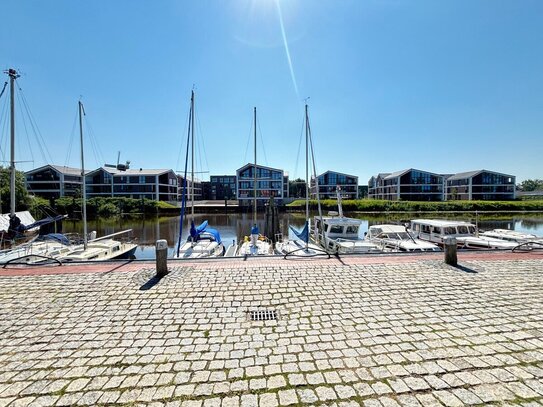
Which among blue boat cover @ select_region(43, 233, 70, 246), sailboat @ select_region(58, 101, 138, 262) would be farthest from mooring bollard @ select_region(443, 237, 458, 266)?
blue boat cover @ select_region(43, 233, 70, 246)

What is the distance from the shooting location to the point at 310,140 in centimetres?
2062

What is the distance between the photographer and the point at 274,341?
4.76 metres

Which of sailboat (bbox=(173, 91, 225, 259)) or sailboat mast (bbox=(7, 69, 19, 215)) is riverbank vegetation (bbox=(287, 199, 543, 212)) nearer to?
sailboat (bbox=(173, 91, 225, 259))

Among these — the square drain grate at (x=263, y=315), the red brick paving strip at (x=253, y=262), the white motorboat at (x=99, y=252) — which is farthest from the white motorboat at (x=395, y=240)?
the white motorboat at (x=99, y=252)

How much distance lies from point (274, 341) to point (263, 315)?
3.36 ft

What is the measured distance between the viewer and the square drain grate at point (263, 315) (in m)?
5.59

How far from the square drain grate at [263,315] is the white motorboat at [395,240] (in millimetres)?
12845

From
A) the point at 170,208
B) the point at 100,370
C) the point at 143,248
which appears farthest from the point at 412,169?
the point at 100,370

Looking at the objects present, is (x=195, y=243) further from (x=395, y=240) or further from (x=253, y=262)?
(x=395, y=240)

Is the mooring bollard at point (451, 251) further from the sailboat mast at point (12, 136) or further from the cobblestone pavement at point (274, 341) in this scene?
the sailboat mast at point (12, 136)

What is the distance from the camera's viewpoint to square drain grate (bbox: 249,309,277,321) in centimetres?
559

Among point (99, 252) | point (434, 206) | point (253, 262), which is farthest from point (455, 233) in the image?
point (434, 206)

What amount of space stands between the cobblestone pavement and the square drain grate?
0.46 ft

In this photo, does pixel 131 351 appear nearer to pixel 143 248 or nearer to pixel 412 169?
pixel 143 248
